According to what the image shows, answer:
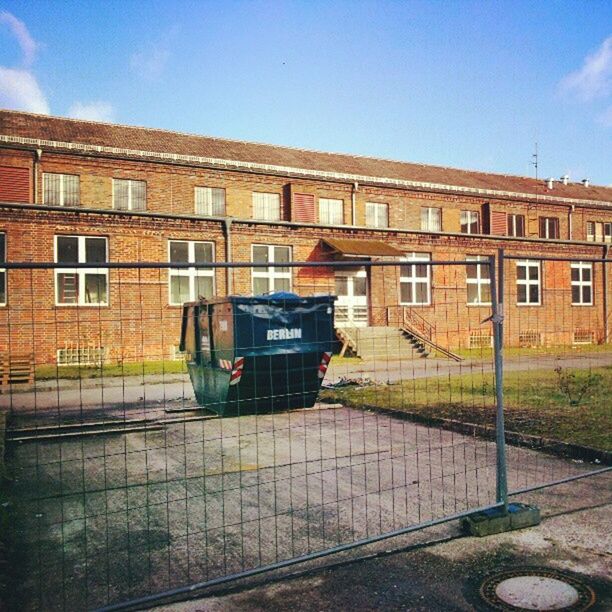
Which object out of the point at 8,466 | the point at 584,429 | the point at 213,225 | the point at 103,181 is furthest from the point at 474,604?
the point at 103,181

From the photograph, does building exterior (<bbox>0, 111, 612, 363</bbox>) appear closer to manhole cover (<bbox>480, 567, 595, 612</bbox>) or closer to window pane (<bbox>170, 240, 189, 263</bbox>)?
window pane (<bbox>170, 240, 189, 263</bbox>)

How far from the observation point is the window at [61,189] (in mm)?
20578

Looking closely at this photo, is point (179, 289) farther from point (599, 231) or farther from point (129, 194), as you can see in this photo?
point (599, 231)

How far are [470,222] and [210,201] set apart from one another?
1386 centimetres

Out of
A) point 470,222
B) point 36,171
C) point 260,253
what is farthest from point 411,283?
point 36,171

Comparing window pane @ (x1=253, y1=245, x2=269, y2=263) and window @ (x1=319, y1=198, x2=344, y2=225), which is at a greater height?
window @ (x1=319, y1=198, x2=344, y2=225)

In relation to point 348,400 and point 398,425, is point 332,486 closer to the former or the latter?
point 398,425

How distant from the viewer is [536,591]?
313 centimetres

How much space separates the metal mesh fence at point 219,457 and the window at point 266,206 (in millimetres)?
12076

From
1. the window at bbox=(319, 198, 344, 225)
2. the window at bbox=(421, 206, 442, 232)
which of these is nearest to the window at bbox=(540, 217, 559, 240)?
the window at bbox=(421, 206, 442, 232)

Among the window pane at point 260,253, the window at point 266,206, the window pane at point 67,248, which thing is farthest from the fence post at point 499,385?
the window at point 266,206

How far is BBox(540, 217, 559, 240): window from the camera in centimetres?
3058

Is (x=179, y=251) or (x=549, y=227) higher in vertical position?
(x=549, y=227)

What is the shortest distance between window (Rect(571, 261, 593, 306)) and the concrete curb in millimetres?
23074
